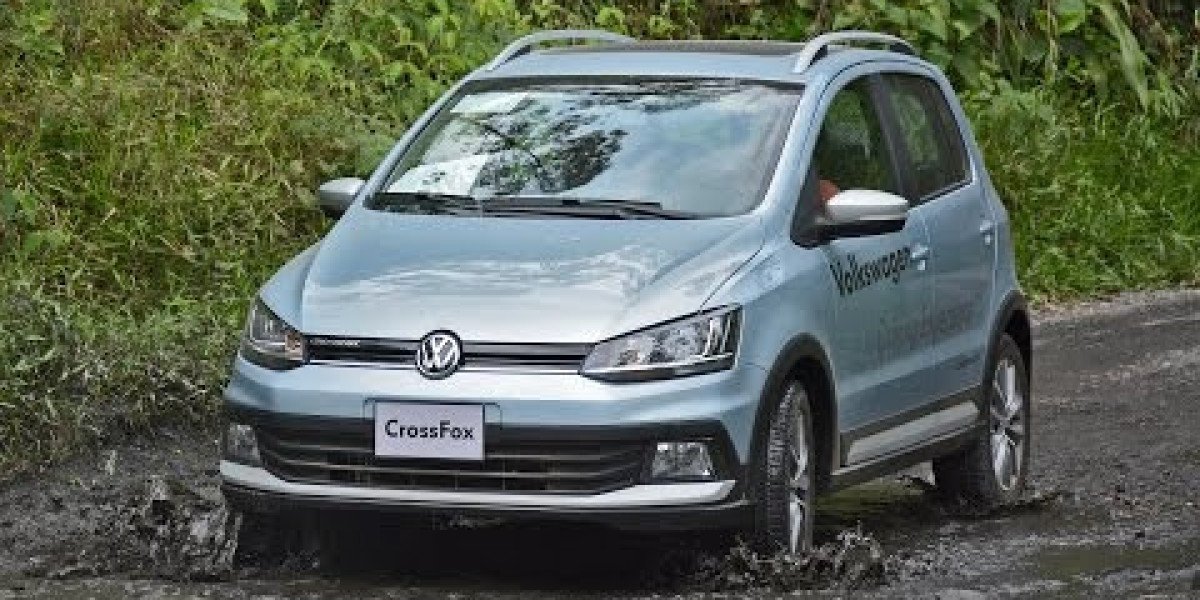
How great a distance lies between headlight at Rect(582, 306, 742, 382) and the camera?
26.6ft

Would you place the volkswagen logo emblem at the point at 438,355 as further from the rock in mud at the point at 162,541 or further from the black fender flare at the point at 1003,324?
the black fender flare at the point at 1003,324

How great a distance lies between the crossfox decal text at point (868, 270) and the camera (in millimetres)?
9031

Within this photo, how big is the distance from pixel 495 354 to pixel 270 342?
72 centimetres

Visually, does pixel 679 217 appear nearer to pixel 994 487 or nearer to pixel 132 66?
pixel 994 487

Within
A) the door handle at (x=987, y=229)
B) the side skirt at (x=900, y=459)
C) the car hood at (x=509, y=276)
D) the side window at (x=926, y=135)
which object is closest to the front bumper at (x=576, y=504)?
the car hood at (x=509, y=276)

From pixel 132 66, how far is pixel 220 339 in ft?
9.59

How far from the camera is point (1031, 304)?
16531 mm

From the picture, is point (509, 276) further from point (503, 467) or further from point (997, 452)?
point (997, 452)

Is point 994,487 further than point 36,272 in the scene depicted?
No

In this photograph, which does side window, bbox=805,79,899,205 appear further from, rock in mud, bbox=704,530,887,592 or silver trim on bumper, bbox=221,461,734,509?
silver trim on bumper, bbox=221,461,734,509

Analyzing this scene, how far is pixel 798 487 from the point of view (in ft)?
28.5

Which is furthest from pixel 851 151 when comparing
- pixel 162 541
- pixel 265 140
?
pixel 265 140

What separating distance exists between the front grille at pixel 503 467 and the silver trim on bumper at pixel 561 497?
0.06ft

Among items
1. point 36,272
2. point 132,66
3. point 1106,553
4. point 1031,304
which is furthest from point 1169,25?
point 1106,553
